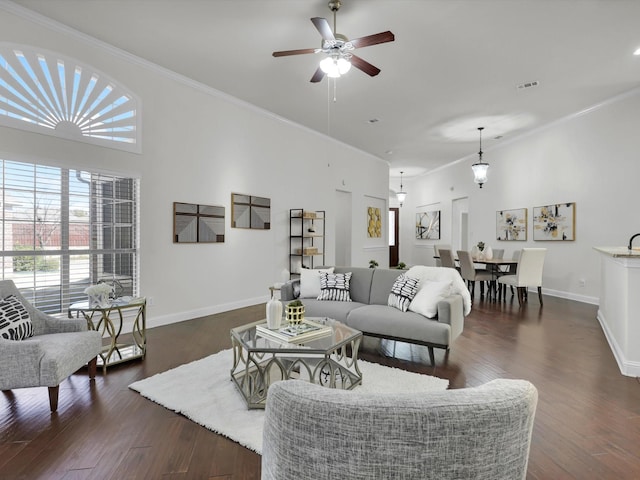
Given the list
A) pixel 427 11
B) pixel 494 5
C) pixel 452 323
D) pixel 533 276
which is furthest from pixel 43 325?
pixel 533 276

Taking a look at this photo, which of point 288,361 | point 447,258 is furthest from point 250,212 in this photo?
point 447,258

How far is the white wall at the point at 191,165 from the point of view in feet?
12.3

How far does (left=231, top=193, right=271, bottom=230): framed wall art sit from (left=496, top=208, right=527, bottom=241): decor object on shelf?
5346 mm

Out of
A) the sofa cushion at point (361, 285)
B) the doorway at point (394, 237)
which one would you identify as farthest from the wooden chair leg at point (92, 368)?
the doorway at point (394, 237)

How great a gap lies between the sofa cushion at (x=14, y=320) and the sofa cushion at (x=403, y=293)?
10.2 feet

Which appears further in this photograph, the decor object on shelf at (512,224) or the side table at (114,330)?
the decor object on shelf at (512,224)

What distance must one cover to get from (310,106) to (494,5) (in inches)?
123

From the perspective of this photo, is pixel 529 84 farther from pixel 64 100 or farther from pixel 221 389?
pixel 64 100

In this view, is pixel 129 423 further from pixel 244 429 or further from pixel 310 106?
pixel 310 106

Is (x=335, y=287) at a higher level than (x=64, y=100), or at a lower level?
lower

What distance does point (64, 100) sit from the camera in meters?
3.70

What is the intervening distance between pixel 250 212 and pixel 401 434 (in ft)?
17.2

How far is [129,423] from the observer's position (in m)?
2.24

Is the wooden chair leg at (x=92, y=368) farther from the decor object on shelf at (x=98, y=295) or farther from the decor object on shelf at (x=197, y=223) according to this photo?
the decor object on shelf at (x=197, y=223)
